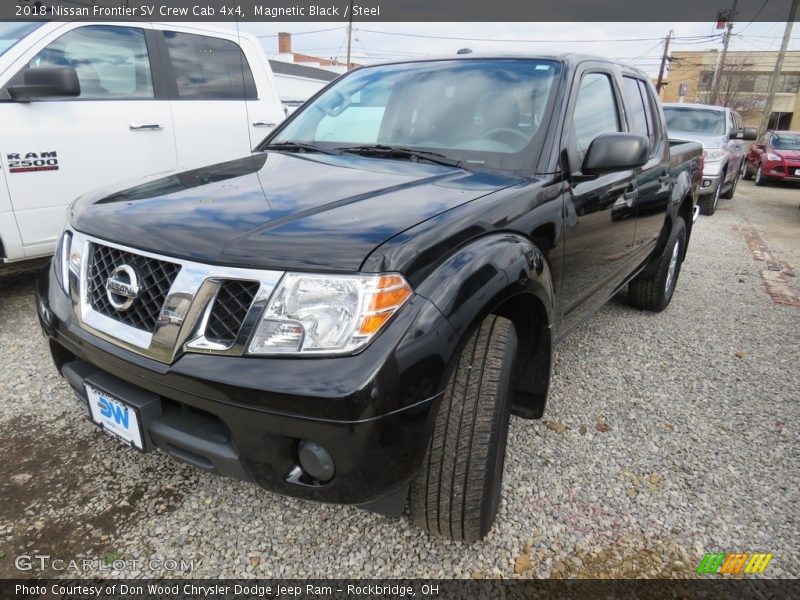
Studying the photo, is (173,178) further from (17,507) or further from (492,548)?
(492,548)

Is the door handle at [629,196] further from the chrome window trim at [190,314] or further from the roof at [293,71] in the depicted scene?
the roof at [293,71]

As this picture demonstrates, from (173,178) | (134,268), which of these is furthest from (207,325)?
(173,178)

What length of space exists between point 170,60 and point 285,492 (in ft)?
12.9

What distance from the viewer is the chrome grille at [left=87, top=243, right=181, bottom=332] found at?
1.51 metres

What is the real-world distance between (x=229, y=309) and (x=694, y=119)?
1045cm

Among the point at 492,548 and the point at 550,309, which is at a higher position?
the point at 550,309

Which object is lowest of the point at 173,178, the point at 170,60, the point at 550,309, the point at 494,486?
the point at 494,486

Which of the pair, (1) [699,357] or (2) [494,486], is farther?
(1) [699,357]

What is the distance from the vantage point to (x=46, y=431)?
2387 mm

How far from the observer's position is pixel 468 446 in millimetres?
1633

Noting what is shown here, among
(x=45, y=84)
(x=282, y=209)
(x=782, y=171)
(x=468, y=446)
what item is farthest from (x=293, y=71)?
(x=782, y=171)

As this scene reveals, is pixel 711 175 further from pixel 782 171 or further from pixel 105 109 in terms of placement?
pixel 105 109

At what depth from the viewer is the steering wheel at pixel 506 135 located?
7.25 feet

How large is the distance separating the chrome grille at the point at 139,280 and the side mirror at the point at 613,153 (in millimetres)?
1613
